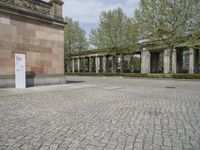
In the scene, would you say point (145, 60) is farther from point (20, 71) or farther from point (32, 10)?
point (20, 71)

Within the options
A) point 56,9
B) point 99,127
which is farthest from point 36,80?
point 99,127

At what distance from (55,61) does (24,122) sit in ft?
38.8

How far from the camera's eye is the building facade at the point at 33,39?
1359 centimetres

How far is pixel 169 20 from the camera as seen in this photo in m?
25.9

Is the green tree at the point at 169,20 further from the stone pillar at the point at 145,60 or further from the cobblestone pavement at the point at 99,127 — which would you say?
the cobblestone pavement at the point at 99,127

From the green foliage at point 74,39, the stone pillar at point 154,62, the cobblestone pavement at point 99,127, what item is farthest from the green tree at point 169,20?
the green foliage at point 74,39

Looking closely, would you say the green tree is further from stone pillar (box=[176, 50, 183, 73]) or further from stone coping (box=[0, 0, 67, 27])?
stone coping (box=[0, 0, 67, 27])

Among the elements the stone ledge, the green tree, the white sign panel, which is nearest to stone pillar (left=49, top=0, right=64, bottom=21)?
the stone ledge

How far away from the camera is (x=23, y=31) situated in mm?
14656

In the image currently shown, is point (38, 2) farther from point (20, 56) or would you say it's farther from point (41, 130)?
point (41, 130)

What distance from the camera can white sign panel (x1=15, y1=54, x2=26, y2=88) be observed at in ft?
43.9

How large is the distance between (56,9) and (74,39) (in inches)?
1362

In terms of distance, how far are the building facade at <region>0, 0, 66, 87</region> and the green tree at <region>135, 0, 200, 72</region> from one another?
13709 mm

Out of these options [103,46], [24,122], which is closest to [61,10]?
[24,122]
